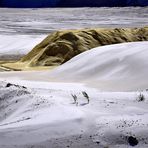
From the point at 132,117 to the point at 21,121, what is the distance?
3.55 feet

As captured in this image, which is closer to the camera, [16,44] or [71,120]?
[71,120]

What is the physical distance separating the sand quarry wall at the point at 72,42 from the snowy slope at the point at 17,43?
11.7 ft

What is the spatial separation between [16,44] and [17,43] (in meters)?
0.26

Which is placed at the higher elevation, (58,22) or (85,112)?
(85,112)

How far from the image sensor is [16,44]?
733 inches

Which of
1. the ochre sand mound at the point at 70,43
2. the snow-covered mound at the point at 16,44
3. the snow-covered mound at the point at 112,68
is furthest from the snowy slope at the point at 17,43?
the snow-covered mound at the point at 112,68

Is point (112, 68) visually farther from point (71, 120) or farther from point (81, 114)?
point (71, 120)

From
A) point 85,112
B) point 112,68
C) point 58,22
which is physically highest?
point 85,112

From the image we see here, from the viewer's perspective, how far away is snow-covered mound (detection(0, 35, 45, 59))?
55.3 feet

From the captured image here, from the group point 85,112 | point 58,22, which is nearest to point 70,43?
point 85,112

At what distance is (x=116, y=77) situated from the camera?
7203mm

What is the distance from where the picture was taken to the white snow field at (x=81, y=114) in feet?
13.4

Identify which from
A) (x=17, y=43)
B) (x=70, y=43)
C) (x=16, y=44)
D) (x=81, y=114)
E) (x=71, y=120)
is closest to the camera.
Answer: (x=71, y=120)
